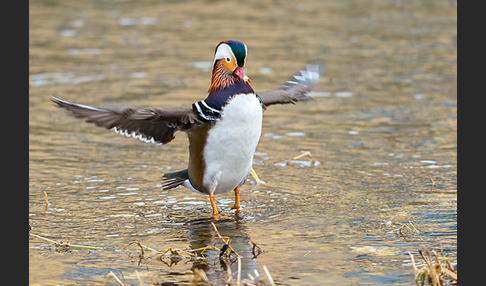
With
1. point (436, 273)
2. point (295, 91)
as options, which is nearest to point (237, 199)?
point (295, 91)

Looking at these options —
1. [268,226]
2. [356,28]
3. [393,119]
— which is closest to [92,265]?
[268,226]

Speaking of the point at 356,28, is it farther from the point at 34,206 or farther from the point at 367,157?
the point at 34,206

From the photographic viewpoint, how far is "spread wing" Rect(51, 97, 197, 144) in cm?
629

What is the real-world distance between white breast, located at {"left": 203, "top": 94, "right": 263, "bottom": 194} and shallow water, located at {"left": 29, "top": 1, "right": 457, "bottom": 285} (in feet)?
1.54

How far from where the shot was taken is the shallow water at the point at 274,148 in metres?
6.31

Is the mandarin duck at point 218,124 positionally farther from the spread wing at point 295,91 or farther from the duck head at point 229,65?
the spread wing at point 295,91

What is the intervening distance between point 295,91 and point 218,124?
4.56 feet

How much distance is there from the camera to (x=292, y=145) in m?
9.91

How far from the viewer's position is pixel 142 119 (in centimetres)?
667

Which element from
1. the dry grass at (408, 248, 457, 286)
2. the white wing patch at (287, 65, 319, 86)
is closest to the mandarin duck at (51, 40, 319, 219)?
the white wing patch at (287, 65, 319, 86)

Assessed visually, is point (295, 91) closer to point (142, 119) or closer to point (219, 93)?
point (219, 93)

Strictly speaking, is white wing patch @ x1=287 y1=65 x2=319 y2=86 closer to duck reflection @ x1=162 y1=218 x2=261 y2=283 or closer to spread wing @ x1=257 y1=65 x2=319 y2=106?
spread wing @ x1=257 y1=65 x2=319 y2=106

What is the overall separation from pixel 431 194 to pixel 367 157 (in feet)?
5.16

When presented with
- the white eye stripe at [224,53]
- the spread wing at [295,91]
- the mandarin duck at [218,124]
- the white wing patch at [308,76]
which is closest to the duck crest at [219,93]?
the mandarin duck at [218,124]
